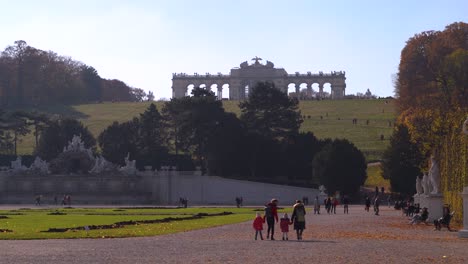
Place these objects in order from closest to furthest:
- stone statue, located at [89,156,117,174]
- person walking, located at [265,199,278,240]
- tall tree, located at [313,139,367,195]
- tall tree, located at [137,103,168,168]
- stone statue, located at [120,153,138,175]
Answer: person walking, located at [265,199,278,240] → tall tree, located at [313,139,367,195] → stone statue, located at [120,153,138,175] → stone statue, located at [89,156,117,174] → tall tree, located at [137,103,168,168]

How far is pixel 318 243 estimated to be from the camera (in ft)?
90.6

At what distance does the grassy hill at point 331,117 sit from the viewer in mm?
107062

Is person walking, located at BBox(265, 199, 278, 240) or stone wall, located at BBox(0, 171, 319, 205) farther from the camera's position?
stone wall, located at BBox(0, 171, 319, 205)

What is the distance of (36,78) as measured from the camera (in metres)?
143

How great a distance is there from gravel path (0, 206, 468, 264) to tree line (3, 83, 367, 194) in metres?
49.3

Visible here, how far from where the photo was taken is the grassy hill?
10706 centimetres

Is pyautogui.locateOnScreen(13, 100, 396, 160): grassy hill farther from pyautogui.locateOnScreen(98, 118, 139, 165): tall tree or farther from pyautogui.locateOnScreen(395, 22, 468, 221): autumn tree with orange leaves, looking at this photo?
pyautogui.locateOnScreen(98, 118, 139, 165): tall tree

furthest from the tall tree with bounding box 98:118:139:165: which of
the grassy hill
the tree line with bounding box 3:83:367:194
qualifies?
the grassy hill

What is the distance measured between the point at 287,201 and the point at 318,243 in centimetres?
5402

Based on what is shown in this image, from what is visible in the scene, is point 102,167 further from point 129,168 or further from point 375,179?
point 375,179

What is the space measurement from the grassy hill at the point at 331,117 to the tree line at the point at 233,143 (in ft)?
32.0

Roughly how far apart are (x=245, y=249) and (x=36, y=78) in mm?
121073

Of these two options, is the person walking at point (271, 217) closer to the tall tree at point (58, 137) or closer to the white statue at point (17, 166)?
the white statue at point (17, 166)

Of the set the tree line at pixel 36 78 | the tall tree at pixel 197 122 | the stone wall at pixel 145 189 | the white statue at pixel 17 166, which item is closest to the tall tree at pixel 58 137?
the white statue at pixel 17 166
